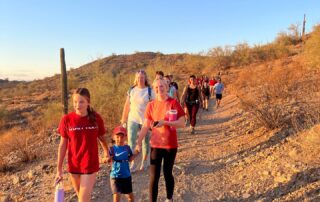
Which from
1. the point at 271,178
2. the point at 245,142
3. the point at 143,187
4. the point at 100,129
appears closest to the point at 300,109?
the point at 245,142

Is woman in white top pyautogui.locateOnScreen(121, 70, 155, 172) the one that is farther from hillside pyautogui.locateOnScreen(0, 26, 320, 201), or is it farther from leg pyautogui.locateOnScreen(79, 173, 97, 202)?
leg pyautogui.locateOnScreen(79, 173, 97, 202)

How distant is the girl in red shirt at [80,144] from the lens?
4121 millimetres

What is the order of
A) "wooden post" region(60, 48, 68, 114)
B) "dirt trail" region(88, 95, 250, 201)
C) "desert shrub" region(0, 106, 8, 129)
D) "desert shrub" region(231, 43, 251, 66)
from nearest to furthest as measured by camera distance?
"dirt trail" region(88, 95, 250, 201) < "wooden post" region(60, 48, 68, 114) < "desert shrub" region(0, 106, 8, 129) < "desert shrub" region(231, 43, 251, 66)

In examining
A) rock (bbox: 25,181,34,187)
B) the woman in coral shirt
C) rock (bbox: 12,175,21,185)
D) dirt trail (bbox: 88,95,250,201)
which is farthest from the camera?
rock (bbox: 12,175,21,185)

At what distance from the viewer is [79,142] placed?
4.16m

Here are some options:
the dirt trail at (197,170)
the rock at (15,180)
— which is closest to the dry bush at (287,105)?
the dirt trail at (197,170)

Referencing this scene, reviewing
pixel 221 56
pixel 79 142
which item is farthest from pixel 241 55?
pixel 79 142

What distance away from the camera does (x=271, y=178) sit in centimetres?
594

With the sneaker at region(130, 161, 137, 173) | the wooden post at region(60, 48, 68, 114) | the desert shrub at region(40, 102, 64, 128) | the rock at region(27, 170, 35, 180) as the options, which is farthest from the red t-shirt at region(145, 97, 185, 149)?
the desert shrub at region(40, 102, 64, 128)

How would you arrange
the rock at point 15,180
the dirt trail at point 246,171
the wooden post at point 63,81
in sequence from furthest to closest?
the wooden post at point 63,81 < the rock at point 15,180 < the dirt trail at point 246,171

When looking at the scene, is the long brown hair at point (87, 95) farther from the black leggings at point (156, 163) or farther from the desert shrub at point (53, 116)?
the desert shrub at point (53, 116)

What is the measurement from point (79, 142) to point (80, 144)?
3 cm

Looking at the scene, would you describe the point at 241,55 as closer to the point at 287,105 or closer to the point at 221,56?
the point at 221,56

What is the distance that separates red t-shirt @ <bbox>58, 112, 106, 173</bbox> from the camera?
4137 millimetres
